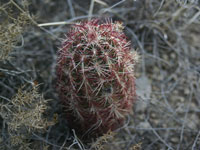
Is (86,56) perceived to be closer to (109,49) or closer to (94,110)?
(109,49)

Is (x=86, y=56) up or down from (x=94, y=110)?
up

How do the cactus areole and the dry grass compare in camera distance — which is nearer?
the cactus areole

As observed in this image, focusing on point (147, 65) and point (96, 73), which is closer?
point (96, 73)

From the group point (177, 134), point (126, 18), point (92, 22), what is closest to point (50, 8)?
point (126, 18)
